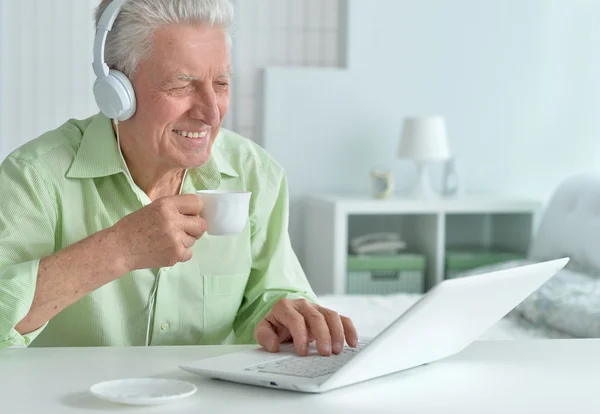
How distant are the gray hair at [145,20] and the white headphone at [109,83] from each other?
35 mm

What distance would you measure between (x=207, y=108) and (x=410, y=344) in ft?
1.91

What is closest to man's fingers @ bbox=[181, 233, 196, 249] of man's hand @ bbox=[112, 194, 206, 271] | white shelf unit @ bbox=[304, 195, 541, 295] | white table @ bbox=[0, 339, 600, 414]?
man's hand @ bbox=[112, 194, 206, 271]

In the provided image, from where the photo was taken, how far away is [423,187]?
4.39 meters

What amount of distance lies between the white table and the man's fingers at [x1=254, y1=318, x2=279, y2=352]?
0.05 metres

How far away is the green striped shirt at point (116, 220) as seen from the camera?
1539mm

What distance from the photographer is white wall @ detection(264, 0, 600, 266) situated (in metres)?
4.52

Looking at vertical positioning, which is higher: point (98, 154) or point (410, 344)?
point (98, 154)

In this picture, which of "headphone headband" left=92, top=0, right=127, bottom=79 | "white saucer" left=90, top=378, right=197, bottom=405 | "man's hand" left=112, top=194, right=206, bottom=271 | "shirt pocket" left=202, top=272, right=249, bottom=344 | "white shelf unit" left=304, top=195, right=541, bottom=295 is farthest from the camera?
"white shelf unit" left=304, top=195, right=541, bottom=295

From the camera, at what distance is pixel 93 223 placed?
162cm

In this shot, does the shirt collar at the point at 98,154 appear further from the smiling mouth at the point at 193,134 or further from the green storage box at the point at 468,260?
the green storage box at the point at 468,260

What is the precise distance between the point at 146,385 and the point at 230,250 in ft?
2.00

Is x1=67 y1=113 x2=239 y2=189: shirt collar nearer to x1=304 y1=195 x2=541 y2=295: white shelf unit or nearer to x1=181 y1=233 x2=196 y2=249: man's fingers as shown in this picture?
x1=181 y1=233 x2=196 y2=249: man's fingers

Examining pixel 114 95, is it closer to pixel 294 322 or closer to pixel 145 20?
pixel 145 20

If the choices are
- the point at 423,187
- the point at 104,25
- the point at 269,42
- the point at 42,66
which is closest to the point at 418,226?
the point at 423,187
